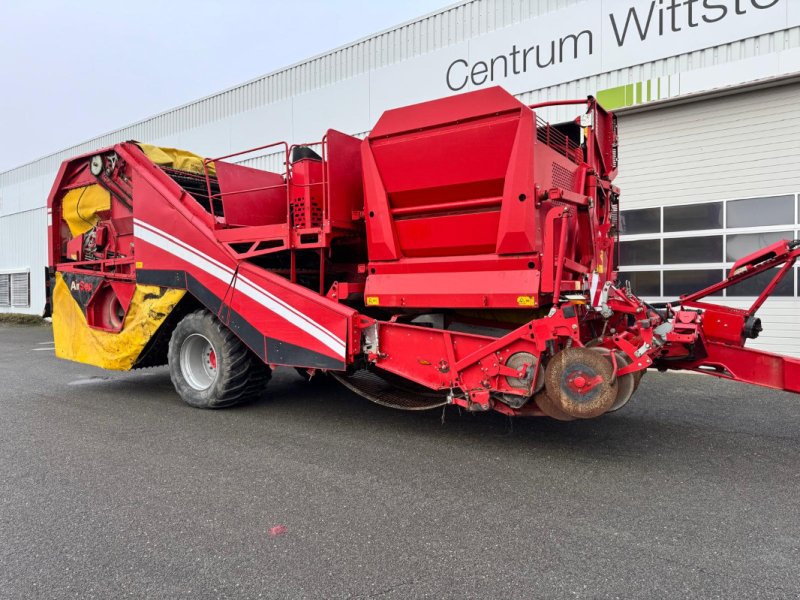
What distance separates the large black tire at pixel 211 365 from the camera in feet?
18.7

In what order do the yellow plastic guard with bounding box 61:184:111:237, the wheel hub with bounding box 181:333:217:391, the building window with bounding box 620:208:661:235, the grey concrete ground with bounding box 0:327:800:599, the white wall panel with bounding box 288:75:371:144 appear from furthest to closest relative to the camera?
the white wall panel with bounding box 288:75:371:144 → the building window with bounding box 620:208:661:235 → the yellow plastic guard with bounding box 61:184:111:237 → the wheel hub with bounding box 181:333:217:391 → the grey concrete ground with bounding box 0:327:800:599

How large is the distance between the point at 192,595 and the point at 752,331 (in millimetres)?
4227

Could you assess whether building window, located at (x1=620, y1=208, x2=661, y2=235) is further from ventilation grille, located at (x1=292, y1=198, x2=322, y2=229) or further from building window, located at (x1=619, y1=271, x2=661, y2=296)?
ventilation grille, located at (x1=292, y1=198, x2=322, y2=229)

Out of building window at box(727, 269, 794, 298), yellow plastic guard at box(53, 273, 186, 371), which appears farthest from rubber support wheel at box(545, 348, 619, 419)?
building window at box(727, 269, 794, 298)

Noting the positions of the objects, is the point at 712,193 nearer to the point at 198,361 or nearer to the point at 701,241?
the point at 701,241

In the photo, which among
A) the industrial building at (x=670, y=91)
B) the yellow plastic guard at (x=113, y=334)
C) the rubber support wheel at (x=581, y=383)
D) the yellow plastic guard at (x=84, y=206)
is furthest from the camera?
the industrial building at (x=670, y=91)

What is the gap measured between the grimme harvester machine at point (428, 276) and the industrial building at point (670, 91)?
4.05m

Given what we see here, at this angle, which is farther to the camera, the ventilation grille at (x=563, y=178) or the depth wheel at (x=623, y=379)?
the ventilation grille at (x=563, y=178)

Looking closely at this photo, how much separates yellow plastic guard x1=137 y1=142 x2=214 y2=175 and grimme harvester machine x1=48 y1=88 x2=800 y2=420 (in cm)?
Result: 6

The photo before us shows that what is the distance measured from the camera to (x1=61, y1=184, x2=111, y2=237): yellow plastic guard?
7.02m

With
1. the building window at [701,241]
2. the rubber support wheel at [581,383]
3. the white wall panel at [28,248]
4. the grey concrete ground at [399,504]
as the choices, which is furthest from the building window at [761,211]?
the white wall panel at [28,248]

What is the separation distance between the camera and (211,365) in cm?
605

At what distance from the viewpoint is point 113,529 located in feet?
10.1

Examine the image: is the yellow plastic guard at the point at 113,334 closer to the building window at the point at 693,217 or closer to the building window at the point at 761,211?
the building window at the point at 693,217
